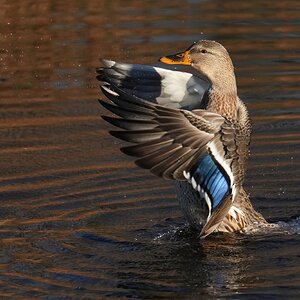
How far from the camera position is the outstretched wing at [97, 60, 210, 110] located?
10.7 meters

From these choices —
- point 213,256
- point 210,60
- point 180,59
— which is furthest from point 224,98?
point 213,256

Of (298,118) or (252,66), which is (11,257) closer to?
(298,118)

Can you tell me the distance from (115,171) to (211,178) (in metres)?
2.20

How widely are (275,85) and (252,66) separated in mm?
1019

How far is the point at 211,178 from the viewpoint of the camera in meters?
9.66

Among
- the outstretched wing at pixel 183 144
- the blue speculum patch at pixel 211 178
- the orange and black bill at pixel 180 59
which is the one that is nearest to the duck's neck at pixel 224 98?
the orange and black bill at pixel 180 59

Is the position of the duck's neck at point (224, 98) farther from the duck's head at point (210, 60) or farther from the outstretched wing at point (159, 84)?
the outstretched wing at point (159, 84)

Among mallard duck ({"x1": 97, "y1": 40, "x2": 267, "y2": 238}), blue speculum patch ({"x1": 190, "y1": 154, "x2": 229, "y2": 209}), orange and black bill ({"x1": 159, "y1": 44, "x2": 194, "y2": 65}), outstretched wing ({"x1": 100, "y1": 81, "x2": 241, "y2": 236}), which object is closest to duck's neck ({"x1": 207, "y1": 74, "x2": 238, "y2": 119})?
mallard duck ({"x1": 97, "y1": 40, "x2": 267, "y2": 238})

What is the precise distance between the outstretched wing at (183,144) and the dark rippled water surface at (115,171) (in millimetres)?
521

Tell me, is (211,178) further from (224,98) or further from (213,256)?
(224,98)

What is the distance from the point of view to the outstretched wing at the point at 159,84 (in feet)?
35.1

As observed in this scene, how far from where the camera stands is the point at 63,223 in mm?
10383

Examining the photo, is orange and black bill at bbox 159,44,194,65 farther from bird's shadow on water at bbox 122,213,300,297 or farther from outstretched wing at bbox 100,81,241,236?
Result: bird's shadow on water at bbox 122,213,300,297

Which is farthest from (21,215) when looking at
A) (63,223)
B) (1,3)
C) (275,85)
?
(1,3)
